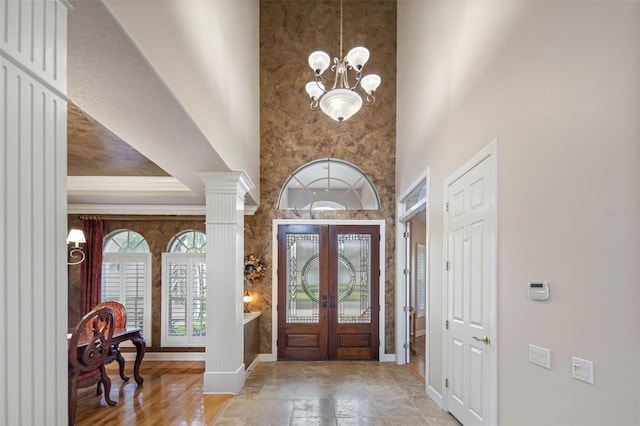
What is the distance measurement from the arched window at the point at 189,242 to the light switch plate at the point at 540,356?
18.8 ft

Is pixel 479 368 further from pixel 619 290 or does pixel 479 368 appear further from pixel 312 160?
pixel 312 160

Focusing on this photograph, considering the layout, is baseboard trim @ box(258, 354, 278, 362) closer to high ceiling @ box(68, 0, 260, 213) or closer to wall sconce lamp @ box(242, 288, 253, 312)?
wall sconce lamp @ box(242, 288, 253, 312)

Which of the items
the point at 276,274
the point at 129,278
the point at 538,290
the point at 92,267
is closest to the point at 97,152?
the point at 92,267

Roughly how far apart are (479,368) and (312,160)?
4600 millimetres

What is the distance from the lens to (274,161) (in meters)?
7.07

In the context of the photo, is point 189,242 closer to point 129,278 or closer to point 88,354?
point 129,278

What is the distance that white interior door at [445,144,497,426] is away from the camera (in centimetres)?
312

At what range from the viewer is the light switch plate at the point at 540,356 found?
2.32 m

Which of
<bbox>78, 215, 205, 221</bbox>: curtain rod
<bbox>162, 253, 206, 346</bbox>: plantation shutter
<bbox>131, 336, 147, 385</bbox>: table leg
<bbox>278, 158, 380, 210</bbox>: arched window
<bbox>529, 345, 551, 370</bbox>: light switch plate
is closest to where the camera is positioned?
<bbox>529, 345, 551, 370</bbox>: light switch plate

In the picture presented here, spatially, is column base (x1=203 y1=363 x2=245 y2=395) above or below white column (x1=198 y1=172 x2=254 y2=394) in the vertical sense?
below

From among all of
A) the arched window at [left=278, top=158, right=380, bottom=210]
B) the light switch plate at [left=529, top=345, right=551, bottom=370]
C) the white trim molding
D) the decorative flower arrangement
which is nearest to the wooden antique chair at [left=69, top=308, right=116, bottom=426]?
the white trim molding
